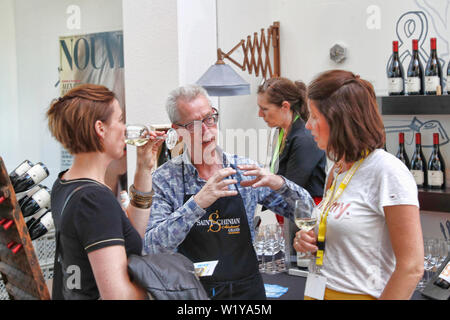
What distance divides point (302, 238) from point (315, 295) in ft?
0.57

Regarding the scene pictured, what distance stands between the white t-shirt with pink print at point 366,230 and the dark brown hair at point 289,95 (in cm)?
192

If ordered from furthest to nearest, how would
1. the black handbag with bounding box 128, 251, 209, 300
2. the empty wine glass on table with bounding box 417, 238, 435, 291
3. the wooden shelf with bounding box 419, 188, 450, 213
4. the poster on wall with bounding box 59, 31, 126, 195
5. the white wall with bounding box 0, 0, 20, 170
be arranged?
1. the white wall with bounding box 0, 0, 20, 170
2. the poster on wall with bounding box 59, 31, 126, 195
3. the wooden shelf with bounding box 419, 188, 450, 213
4. the empty wine glass on table with bounding box 417, 238, 435, 291
5. the black handbag with bounding box 128, 251, 209, 300

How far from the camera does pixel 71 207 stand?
129cm

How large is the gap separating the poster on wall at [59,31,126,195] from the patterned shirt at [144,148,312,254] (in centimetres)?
246

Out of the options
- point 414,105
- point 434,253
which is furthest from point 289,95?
point 434,253

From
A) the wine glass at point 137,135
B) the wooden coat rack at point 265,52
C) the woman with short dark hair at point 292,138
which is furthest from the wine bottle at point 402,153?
the wine glass at point 137,135

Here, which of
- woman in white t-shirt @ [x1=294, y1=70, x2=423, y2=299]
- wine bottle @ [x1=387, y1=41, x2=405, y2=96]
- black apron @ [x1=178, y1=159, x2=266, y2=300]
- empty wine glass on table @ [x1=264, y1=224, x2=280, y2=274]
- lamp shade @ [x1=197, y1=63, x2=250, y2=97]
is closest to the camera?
woman in white t-shirt @ [x1=294, y1=70, x2=423, y2=299]

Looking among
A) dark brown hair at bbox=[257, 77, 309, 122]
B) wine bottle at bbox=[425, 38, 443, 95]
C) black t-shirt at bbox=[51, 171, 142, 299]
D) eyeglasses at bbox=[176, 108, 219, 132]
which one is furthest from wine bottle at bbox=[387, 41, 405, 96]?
black t-shirt at bbox=[51, 171, 142, 299]

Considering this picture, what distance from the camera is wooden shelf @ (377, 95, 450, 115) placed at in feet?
10.2

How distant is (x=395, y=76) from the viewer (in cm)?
358

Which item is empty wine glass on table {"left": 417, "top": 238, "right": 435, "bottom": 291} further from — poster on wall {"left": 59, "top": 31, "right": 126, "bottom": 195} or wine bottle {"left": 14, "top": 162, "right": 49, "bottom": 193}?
poster on wall {"left": 59, "top": 31, "right": 126, "bottom": 195}

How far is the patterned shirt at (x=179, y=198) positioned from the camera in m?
1.74

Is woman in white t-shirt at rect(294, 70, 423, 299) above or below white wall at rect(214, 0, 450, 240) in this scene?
below

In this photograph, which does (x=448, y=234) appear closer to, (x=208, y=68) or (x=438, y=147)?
(x=438, y=147)
